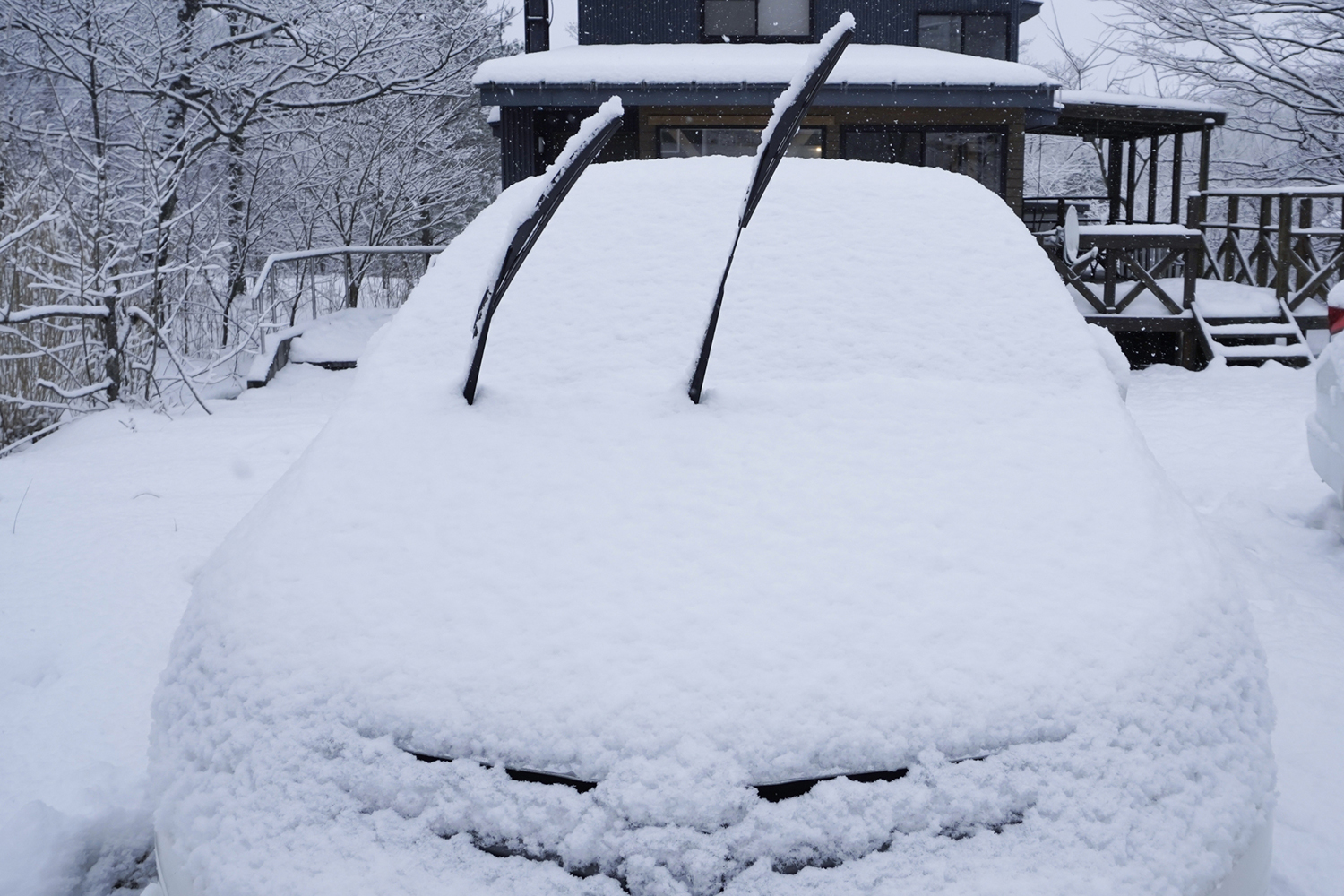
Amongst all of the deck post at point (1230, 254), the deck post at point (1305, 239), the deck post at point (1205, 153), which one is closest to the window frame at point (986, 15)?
the deck post at point (1205, 153)

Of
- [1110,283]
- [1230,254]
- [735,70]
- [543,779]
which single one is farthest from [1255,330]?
[543,779]

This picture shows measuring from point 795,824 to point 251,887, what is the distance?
687 mm

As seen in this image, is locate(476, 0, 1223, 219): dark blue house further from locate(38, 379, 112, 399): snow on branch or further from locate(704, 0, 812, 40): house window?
locate(38, 379, 112, 399): snow on branch

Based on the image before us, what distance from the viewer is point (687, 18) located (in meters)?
14.1

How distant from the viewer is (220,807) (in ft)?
4.60

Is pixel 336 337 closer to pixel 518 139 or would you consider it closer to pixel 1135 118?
pixel 518 139

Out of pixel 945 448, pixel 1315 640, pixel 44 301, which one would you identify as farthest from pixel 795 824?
pixel 44 301

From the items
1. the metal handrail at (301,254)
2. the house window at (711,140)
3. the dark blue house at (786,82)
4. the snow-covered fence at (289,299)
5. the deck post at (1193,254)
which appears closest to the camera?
the snow-covered fence at (289,299)

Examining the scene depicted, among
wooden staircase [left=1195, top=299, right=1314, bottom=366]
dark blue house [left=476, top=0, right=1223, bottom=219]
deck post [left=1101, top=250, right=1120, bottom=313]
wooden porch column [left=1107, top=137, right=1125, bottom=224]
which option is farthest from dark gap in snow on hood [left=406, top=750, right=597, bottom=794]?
wooden porch column [left=1107, top=137, right=1125, bottom=224]

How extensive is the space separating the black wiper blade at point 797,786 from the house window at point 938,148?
12.6m

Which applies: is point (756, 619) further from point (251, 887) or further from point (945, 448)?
point (251, 887)

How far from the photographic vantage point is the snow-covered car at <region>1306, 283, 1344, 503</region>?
452 cm

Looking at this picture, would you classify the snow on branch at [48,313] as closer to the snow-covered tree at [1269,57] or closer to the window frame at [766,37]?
the window frame at [766,37]

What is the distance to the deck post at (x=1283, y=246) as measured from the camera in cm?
1116
